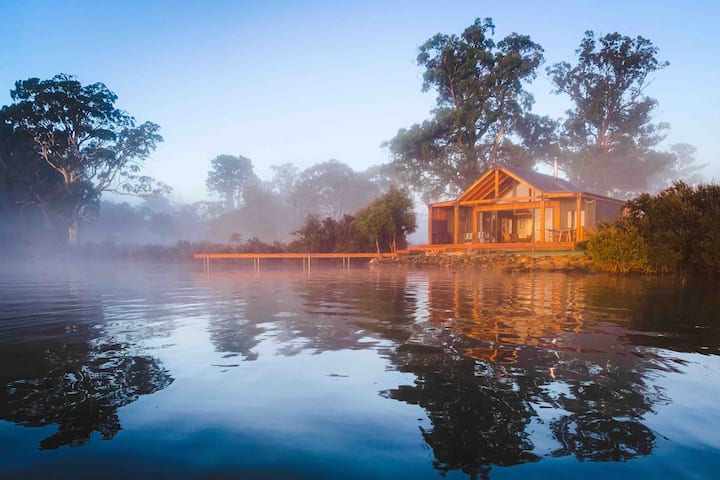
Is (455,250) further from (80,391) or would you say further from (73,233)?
(73,233)

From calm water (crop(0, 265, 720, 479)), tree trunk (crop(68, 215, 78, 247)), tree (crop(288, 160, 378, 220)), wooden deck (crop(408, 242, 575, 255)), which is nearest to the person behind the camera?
calm water (crop(0, 265, 720, 479))

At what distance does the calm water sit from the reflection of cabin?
24959 mm

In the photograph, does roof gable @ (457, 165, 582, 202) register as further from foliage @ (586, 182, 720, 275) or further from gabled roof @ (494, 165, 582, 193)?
foliage @ (586, 182, 720, 275)

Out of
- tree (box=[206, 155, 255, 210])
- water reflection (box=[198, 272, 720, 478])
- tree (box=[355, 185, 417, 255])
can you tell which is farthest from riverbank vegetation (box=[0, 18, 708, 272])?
tree (box=[206, 155, 255, 210])

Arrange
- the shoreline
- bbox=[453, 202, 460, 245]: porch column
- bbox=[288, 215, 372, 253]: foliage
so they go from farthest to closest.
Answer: bbox=[288, 215, 372, 253]: foliage → bbox=[453, 202, 460, 245]: porch column → the shoreline

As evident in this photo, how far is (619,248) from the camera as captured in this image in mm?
18016

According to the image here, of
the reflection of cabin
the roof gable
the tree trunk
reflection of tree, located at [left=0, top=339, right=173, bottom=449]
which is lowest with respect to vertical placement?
reflection of tree, located at [left=0, top=339, right=173, bottom=449]

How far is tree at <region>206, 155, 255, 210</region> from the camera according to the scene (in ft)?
258

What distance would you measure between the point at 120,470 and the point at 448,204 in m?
32.2

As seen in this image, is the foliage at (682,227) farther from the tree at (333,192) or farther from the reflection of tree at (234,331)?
the tree at (333,192)

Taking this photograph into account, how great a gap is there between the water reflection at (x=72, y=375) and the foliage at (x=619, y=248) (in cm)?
1730

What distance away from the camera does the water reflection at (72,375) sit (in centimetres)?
283

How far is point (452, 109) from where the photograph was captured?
135ft

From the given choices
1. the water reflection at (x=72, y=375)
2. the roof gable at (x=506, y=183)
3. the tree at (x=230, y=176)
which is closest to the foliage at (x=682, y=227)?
the roof gable at (x=506, y=183)
